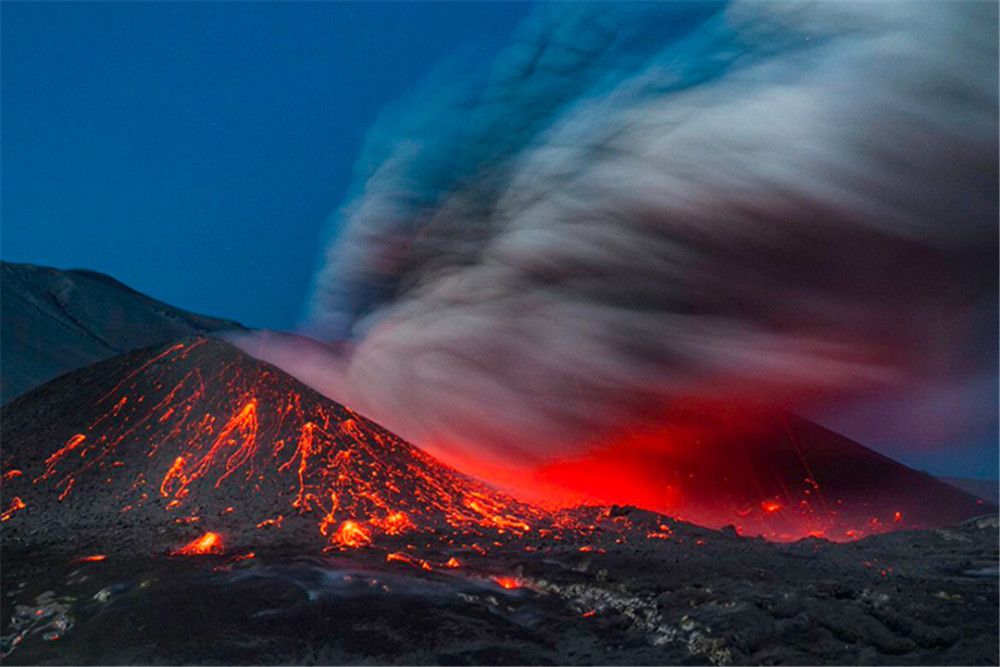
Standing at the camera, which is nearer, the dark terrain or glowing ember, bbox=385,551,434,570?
the dark terrain

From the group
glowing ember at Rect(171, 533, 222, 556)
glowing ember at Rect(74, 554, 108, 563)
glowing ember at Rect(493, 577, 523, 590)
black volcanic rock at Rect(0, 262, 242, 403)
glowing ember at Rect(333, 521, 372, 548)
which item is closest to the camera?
glowing ember at Rect(493, 577, 523, 590)

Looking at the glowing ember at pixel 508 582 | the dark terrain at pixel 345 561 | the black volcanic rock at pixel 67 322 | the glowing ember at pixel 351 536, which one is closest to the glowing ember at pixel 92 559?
the dark terrain at pixel 345 561

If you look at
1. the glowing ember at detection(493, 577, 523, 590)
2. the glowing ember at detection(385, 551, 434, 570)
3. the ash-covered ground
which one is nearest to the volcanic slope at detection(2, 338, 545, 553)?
the glowing ember at detection(385, 551, 434, 570)

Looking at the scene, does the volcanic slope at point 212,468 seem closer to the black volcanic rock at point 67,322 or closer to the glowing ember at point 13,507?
the glowing ember at point 13,507

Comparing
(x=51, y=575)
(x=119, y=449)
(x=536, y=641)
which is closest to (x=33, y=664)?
(x=51, y=575)

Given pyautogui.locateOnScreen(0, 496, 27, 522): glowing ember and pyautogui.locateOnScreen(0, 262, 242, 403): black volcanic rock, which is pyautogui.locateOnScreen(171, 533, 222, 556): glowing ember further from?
pyautogui.locateOnScreen(0, 262, 242, 403): black volcanic rock

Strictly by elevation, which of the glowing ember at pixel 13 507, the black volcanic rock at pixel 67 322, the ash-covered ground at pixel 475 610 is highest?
the black volcanic rock at pixel 67 322

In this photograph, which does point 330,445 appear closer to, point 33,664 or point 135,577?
point 135,577
